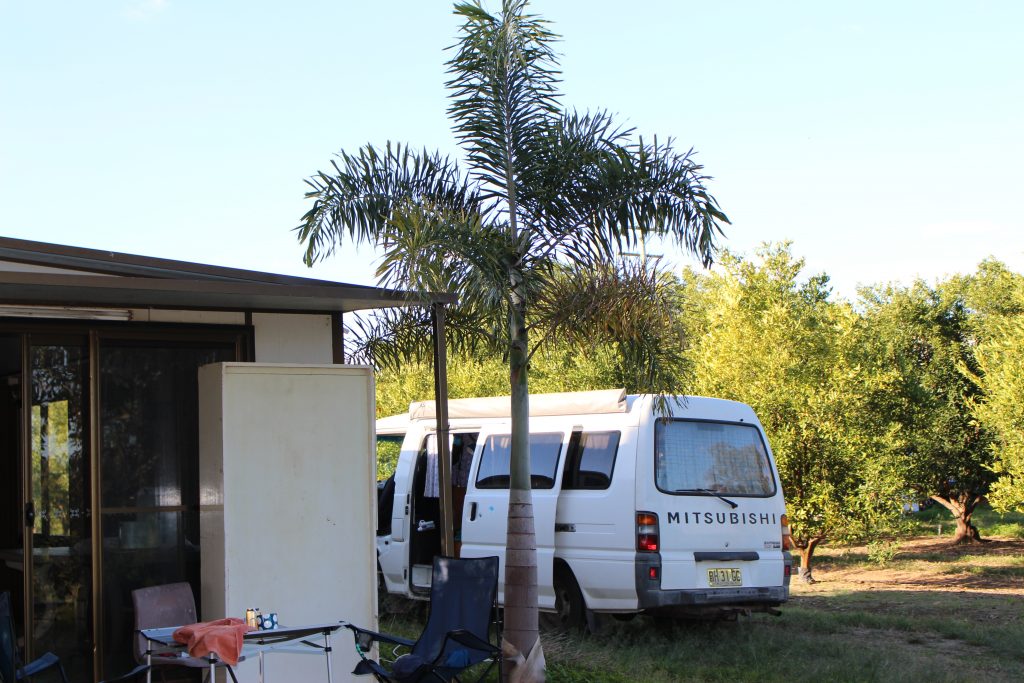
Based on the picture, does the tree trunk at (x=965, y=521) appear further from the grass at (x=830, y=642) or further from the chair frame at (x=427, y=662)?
the chair frame at (x=427, y=662)

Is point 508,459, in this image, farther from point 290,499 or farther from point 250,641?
point 250,641

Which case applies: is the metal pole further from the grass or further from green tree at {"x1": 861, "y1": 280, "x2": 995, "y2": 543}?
green tree at {"x1": 861, "y1": 280, "x2": 995, "y2": 543}

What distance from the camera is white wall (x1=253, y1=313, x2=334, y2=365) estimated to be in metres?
7.46

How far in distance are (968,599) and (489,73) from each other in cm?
899

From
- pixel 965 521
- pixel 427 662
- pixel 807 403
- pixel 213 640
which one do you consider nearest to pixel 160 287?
pixel 213 640

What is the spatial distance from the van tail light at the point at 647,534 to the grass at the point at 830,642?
2.87ft

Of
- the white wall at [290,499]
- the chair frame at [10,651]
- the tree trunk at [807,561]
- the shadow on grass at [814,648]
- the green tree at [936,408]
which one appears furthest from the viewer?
the green tree at [936,408]

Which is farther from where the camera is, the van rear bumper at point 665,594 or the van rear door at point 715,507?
the van rear door at point 715,507

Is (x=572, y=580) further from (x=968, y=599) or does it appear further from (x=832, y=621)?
(x=968, y=599)

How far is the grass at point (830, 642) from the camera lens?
8.02 m

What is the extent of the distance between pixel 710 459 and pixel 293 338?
3954 mm

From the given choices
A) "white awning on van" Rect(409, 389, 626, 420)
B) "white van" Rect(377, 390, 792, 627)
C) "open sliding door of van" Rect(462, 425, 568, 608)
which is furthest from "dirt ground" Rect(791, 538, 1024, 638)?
"white awning on van" Rect(409, 389, 626, 420)

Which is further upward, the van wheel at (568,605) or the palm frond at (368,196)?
the palm frond at (368,196)

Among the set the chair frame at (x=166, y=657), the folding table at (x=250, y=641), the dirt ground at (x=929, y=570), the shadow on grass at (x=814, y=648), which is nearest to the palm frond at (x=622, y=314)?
the shadow on grass at (x=814, y=648)
